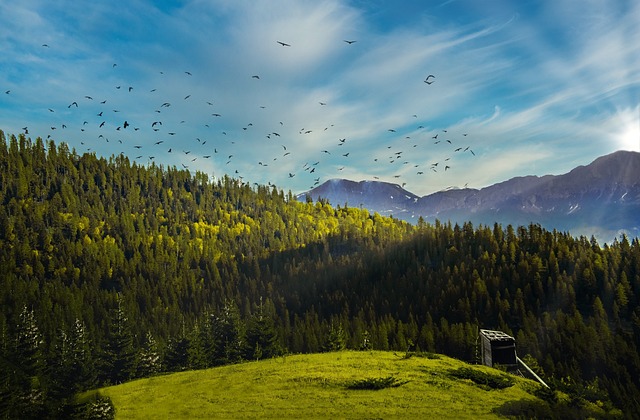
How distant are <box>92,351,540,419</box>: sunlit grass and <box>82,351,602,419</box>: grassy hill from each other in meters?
0.12

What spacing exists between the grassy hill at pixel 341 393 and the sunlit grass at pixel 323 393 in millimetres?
117

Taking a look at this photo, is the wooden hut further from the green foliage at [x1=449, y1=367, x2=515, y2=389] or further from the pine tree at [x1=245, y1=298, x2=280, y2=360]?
the pine tree at [x1=245, y1=298, x2=280, y2=360]

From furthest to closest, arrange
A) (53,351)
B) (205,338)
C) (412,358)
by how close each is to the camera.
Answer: (205,338), (53,351), (412,358)

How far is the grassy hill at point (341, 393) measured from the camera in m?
53.9

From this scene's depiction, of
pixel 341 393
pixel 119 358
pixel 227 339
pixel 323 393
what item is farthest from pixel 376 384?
pixel 119 358

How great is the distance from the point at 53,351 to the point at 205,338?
37838mm

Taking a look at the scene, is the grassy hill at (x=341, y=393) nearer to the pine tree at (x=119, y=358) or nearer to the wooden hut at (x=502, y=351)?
the wooden hut at (x=502, y=351)

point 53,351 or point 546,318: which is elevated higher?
point 53,351

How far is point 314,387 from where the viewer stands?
2569 inches

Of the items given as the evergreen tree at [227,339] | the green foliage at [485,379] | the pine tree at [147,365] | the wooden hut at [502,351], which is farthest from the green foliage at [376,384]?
the pine tree at [147,365]

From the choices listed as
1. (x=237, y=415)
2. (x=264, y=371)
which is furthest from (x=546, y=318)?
(x=237, y=415)

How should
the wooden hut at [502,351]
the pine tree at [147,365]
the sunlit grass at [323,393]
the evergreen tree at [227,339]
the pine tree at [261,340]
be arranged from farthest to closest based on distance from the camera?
1. the evergreen tree at [227,339]
2. the pine tree at [147,365]
3. the pine tree at [261,340]
4. the wooden hut at [502,351]
5. the sunlit grass at [323,393]

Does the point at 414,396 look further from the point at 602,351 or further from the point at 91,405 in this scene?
the point at 602,351

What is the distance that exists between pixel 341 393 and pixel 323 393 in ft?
8.46
